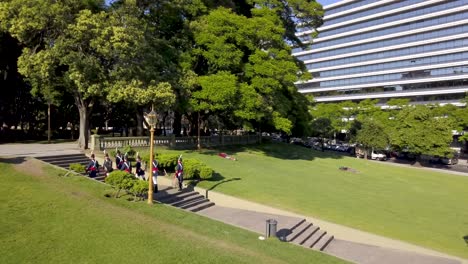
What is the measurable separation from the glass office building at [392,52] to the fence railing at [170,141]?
114 ft

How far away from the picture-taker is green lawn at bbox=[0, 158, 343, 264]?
10352 millimetres

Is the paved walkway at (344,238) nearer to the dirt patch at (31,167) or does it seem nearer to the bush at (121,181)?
the bush at (121,181)

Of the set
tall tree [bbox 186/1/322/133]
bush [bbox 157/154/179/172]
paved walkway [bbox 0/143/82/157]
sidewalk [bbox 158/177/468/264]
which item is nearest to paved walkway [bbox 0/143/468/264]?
sidewalk [bbox 158/177/468/264]

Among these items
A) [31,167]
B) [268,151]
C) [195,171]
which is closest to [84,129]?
[31,167]

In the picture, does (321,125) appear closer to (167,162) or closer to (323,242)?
(167,162)

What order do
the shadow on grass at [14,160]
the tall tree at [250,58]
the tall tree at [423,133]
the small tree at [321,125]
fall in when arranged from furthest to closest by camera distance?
the small tree at [321,125]
the tall tree at [423,133]
the tall tree at [250,58]
the shadow on grass at [14,160]

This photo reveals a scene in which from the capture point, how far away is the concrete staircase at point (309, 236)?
1483 centimetres

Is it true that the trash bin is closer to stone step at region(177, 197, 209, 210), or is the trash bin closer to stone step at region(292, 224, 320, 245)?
stone step at region(292, 224, 320, 245)

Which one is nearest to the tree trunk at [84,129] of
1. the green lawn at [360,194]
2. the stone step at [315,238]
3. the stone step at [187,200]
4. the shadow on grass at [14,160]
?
the shadow on grass at [14,160]

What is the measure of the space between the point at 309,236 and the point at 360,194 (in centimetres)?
1074

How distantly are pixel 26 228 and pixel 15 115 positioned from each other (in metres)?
34.8

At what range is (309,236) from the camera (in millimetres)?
15633

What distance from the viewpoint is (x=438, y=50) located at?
72.4 metres

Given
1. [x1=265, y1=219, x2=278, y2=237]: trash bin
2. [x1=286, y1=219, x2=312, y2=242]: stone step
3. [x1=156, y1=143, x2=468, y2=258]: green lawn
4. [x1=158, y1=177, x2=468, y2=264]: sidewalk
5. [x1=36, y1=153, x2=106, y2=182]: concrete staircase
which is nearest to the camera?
[x1=265, y1=219, x2=278, y2=237]: trash bin
